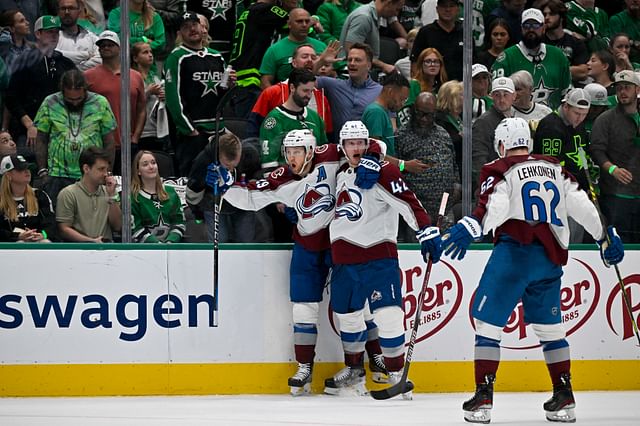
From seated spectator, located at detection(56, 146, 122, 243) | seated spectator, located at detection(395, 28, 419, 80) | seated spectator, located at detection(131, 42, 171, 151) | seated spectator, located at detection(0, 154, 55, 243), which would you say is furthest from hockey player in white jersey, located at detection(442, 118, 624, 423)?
seated spectator, located at detection(0, 154, 55, 243)

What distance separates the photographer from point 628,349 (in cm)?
764

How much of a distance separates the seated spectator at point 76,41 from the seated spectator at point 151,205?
635 mm

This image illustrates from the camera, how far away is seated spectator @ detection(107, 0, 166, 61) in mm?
7328

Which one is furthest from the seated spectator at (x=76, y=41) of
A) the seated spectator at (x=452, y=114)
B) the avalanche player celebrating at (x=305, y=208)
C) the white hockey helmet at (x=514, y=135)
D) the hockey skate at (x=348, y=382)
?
the white hockey helmet at (x=514, y=135)

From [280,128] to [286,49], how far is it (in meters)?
0.60

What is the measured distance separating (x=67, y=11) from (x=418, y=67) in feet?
7.22

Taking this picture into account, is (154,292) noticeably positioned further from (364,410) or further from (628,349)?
(628,349)

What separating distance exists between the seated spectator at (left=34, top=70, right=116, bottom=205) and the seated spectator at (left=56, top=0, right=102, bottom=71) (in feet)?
0.37

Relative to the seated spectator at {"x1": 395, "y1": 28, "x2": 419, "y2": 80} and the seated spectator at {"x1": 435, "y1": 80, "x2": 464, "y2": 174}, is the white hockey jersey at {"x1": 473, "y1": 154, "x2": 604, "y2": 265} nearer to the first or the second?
the seated spectator at {"x1": 435, "y1": 80, "x2": 464, "y2": 174}

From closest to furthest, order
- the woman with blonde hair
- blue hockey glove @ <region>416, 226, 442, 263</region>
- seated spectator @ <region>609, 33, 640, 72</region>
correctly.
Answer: blue hockey glove @ <region>416, 226, 442, 263</region> → the woman with blonde hair → seated spectator @ <region>609, 33, 640, 72</region>

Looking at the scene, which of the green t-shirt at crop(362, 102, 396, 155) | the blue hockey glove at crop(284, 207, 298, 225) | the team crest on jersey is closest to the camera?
the blue hockey glove at crop(284, 207, 298, 225)

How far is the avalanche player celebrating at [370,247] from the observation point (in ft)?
23.2

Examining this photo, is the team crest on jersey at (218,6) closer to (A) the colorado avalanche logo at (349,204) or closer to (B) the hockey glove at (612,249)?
(A) the colorado avalanche logo at (349,204)

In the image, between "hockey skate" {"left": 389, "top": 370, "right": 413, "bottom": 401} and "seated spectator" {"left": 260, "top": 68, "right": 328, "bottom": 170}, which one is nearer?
"hockey skate" {"left": 389, "top": 370, "right": 413, "bottom": 401}
